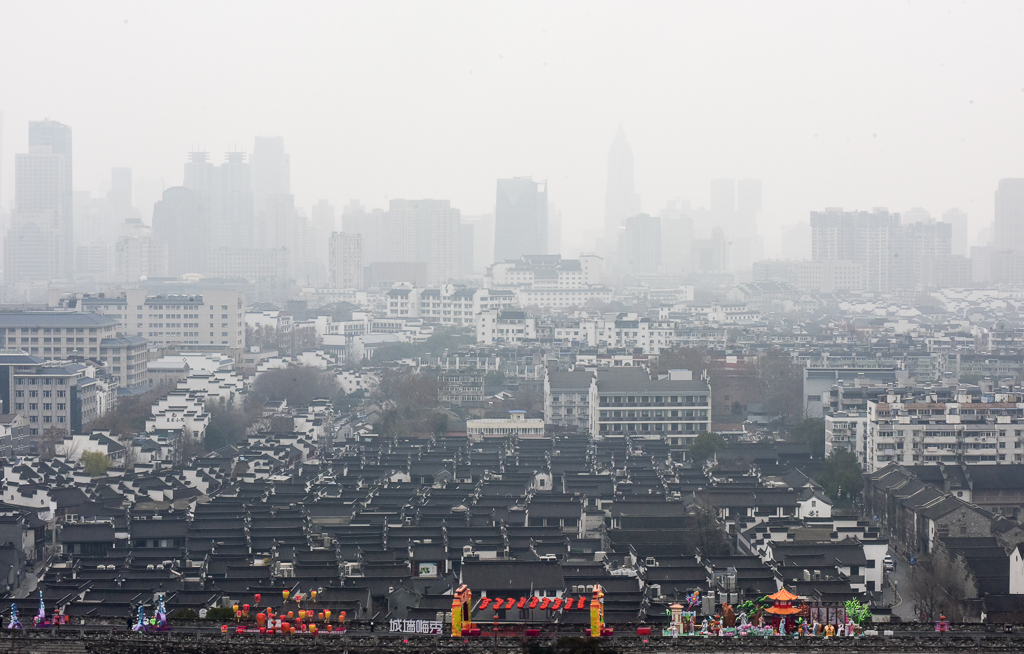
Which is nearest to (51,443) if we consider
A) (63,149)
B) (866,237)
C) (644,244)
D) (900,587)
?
(900,587)

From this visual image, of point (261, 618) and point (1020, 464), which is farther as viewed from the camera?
point (1020, 464)

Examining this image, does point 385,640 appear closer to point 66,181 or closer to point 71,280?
point 71,280

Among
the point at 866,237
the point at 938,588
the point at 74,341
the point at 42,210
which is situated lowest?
the point at 938,588

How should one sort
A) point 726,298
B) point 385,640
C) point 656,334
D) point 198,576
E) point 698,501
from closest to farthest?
1. point 385,640
2. point 198,576
3. point 698,501
4. point 656,334
5. point 726,298

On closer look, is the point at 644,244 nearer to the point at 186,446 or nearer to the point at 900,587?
the point at 186,446

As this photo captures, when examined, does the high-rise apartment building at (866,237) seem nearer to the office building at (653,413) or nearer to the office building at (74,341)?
the office building at (74,341)

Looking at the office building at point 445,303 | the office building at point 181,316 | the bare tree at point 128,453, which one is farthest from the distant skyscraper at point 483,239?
the bare tree at point 128,453

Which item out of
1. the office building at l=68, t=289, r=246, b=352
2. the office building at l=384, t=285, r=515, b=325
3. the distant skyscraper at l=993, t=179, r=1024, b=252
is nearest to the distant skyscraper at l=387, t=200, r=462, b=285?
the distant skyscraper at l=993, t=179, r=1024, b=252

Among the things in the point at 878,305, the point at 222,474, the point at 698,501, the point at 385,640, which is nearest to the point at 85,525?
the point at 222,474
